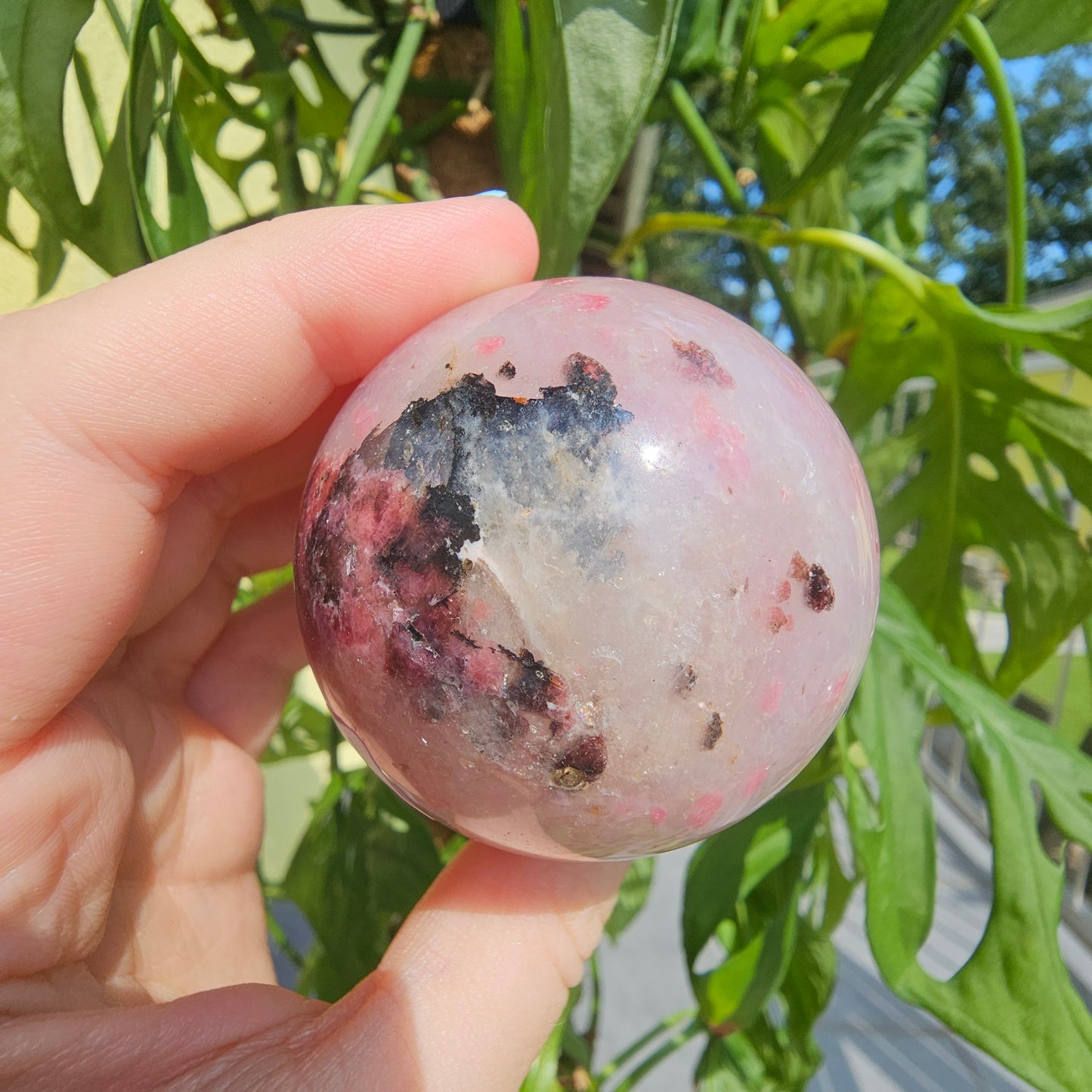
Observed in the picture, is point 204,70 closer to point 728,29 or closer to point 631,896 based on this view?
point 728,29

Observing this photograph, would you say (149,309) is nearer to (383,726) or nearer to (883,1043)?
(383,726)

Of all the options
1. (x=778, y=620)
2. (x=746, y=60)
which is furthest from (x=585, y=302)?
(x=746, y=60)

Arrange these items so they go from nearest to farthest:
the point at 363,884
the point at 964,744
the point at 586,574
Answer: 1. the point at 586,574
2. the point at 363,884
3. the point at 964,744

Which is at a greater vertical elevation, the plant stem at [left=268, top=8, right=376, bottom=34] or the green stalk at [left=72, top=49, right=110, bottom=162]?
the plant stem at [left=268, top=8, right=376, bottom=34]

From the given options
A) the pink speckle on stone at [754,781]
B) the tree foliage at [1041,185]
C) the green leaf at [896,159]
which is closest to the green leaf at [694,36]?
the green leaf at [896,159]

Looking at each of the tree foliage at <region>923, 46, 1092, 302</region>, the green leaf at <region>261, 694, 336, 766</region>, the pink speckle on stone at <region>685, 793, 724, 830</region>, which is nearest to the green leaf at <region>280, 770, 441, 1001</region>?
the green leaf at <region>261, 694, 336, 766</region>

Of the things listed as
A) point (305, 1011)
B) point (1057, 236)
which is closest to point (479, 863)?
point (305, 1011)

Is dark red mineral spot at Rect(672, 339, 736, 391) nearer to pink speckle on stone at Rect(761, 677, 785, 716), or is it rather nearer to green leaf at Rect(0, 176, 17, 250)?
pink speckle on stone at Rect(761, 677, 785, 716)
